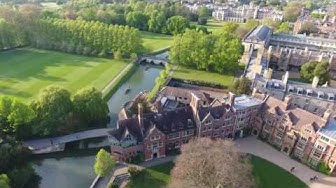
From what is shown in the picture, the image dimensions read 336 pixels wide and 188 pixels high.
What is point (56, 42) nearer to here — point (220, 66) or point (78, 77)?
point (78, 77)

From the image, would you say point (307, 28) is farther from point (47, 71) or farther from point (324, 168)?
point (47, 71)

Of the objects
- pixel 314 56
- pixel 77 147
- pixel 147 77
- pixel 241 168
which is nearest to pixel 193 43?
pixel 147 77

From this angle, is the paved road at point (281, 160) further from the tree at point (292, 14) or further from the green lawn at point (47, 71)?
the tree at point (292, 14)

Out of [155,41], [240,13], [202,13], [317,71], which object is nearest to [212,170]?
[317,71]

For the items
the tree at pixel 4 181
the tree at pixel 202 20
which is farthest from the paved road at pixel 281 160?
the tree at pixel 202 20

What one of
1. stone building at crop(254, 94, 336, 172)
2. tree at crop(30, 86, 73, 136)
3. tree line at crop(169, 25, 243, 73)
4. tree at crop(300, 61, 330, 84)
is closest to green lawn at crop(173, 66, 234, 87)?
tree line at crop(169, 25, 243, 73)

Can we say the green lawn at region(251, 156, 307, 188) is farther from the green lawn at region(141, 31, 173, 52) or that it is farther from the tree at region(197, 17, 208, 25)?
the tree at region(197, 17, 208, 25)
